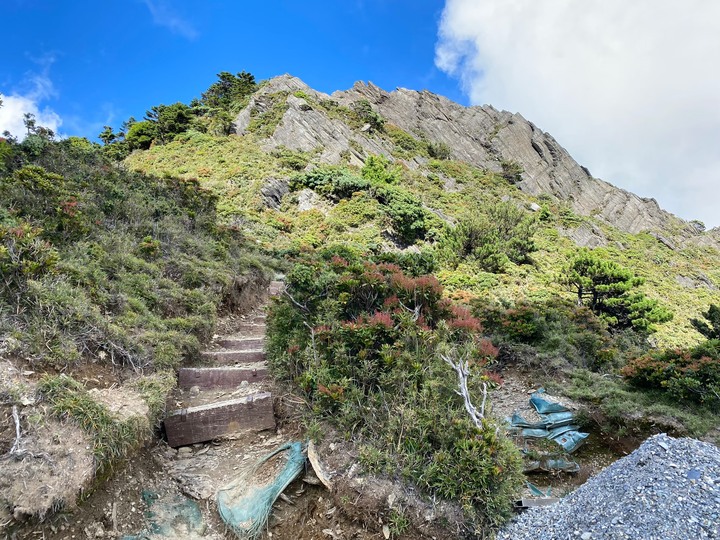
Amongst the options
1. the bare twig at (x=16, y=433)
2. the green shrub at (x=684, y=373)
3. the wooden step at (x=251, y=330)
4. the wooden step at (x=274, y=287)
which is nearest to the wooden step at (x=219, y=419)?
the bare twig at (x=16, y=433)

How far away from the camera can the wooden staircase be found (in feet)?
14.2

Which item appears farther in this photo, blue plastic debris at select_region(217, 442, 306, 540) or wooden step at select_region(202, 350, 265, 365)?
wooden step at select_region(202, 350, 265, 365)

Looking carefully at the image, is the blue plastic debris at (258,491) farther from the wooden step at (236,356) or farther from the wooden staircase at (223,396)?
the wooden step at (236,356)

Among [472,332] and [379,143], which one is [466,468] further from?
[379,143]

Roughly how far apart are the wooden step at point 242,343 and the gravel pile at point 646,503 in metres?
4.82

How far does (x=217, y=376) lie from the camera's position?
5.37 m

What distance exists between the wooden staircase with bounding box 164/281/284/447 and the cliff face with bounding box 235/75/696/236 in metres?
33.2

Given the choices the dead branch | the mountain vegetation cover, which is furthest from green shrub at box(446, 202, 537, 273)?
the dead branch

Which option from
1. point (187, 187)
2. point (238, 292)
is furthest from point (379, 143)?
point (238, 292)

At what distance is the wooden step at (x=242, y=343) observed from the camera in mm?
6793

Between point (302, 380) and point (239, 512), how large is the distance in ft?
4.54

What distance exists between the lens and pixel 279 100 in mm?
35594

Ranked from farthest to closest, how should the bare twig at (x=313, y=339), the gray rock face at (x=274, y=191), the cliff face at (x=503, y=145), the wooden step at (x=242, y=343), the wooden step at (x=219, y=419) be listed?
A: the cliff face at (x=503, y=145)
the gray rock face at (x=274, y=191)
the wooden step at (x=242, y=343)
the bare twig at (x=313, y=339)
the wooden step at (x=219, y=419)

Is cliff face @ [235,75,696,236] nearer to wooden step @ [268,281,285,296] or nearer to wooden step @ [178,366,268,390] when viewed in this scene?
wooden step @ [268,281,285,296]
